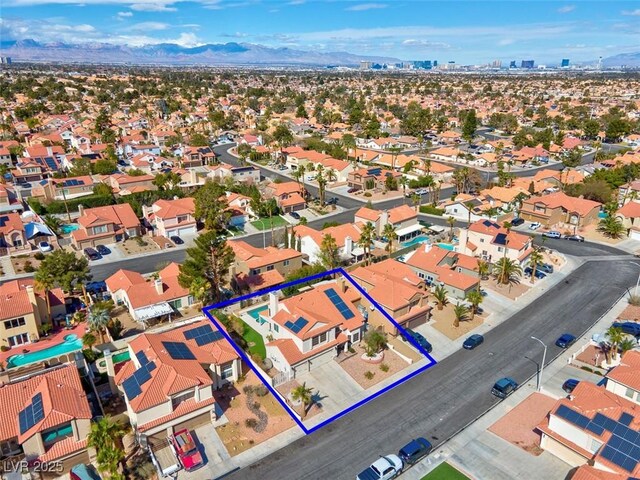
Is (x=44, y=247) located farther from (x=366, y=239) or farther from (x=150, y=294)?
(x=366, y=239)

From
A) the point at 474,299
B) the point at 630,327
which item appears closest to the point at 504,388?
the point at 474,299

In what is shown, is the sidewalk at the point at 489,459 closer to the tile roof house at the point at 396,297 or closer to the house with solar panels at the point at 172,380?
the tile roof house at the point at 396,297

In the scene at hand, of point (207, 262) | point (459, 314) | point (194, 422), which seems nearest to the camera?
point (194, 422)

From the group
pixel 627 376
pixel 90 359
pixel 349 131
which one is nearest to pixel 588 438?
pixel 627 376

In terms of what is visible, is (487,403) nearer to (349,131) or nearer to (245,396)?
(245,396)

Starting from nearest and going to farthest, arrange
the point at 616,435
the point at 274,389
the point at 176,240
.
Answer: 1. the point at 616,435
2. the point at 274,389
3. the point at 176,240

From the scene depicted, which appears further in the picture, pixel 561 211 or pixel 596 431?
pixel 561 211
